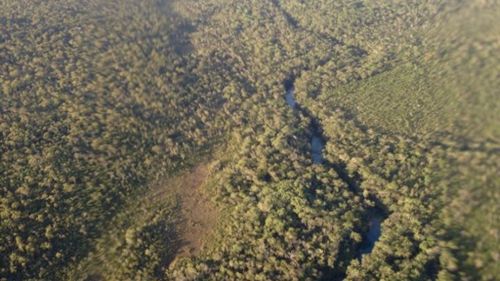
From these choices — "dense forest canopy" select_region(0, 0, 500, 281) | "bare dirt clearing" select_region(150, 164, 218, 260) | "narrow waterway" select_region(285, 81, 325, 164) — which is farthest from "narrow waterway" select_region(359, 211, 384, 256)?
"bare dirt clearing" select_region(150, 164, 218, 260)

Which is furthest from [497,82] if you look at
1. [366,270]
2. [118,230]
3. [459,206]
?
[118,230]

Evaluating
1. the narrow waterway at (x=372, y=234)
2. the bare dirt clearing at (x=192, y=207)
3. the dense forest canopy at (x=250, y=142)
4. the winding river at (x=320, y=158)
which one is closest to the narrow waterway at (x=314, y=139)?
the winding river at (x=320, y=158)

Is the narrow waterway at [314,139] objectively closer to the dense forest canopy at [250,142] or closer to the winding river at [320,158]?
the winding river at [320,158]

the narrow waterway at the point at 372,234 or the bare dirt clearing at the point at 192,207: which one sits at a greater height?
the narrow waterway at the point at 372,234

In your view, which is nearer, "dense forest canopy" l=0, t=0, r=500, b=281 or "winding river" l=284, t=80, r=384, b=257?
"dense forest canopy" l=0, t=0, r=500, b=281

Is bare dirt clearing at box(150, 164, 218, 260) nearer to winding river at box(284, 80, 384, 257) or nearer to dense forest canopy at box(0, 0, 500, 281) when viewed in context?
dense forest canopy at box(0, 0, 500, 281)
